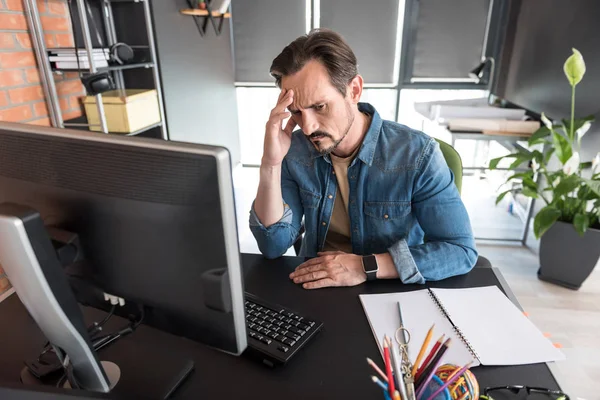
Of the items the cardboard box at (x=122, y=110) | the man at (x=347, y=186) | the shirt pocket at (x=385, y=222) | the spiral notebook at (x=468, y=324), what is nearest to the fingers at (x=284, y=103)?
the man at (x=347, y=186)

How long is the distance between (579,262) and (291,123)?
1.87 meters

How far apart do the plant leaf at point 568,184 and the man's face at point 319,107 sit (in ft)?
4.61

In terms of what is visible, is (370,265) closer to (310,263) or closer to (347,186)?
(310,263)

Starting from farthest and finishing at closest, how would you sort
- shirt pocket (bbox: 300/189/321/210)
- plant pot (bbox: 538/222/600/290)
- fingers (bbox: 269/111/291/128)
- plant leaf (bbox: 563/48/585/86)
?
1. plant pot (bbox: 538/222/600/290)
2. plant leaf (bbox: 563/48/585/86)
3. shirt pocket (bbox: 300/189/321/210)
4. fingers (bbox: 269/111/291/128)

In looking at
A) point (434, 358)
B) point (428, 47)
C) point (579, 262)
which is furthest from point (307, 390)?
point (428, 47)

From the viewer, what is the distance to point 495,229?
3.00m

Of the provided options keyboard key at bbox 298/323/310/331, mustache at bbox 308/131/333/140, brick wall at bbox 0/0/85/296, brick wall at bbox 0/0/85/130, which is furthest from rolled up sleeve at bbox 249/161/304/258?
brick wall at bbox 0/0/85/130

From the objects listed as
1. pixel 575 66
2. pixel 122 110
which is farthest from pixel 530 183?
pixel 122 110

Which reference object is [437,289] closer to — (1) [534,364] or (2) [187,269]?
(1) [534,364]

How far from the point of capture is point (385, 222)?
1.21 m

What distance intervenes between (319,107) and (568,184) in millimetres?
1523

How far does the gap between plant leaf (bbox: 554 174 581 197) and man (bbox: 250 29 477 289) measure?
1204mm

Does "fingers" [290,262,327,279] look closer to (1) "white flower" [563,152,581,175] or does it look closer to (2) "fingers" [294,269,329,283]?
(2) "fingers" [294,269,329,283]

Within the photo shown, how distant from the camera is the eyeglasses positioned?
0.63m
